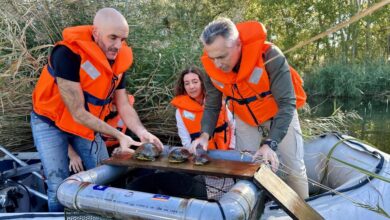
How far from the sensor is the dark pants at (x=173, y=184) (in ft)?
7.07

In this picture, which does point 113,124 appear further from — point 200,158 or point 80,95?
point 200,158

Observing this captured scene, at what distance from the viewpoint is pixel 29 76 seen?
3.79 metres

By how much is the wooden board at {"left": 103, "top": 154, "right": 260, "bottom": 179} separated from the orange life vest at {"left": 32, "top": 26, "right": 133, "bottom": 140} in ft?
1.95

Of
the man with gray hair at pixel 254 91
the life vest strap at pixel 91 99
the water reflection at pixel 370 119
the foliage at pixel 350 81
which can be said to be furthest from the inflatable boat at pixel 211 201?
the foliage at pixel 350 81

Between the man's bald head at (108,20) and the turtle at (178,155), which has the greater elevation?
the man's bald head at (108,20)

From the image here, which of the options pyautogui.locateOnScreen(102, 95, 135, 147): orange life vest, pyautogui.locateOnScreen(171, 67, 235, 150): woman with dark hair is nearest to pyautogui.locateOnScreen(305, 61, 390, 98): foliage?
pyautogui.locateOnScreen(171, 67, 235, 150): woman with dark hair

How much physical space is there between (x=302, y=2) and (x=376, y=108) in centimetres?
939

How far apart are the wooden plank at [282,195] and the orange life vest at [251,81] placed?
2.35ft

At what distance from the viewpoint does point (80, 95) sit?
232 centimetres

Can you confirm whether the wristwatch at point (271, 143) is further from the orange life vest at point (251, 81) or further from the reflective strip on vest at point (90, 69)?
the reflective strip on vest at point (90, 69)

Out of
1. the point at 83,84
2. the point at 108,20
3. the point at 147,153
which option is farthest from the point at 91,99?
the point at 147,153

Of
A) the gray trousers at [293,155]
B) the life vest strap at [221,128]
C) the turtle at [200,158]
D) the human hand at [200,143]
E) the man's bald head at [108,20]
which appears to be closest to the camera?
the turtle at [200,158]

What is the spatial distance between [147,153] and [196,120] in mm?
1374

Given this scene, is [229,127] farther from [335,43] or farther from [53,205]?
[335,43]
